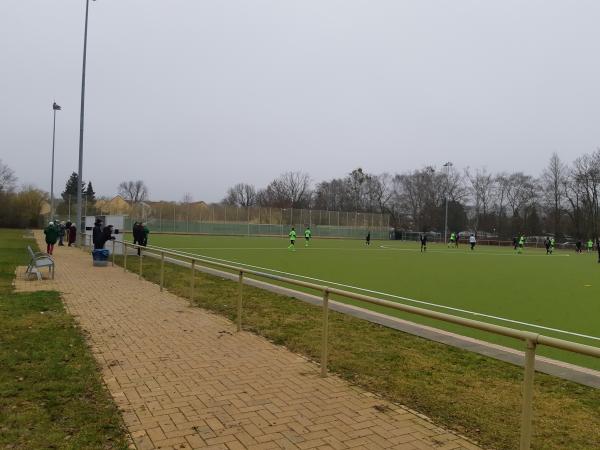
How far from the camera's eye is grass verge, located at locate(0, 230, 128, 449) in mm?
3838

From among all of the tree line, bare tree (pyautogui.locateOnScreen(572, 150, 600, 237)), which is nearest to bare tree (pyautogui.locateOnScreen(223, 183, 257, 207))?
the tree line

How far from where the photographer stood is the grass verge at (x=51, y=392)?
12.6 ft

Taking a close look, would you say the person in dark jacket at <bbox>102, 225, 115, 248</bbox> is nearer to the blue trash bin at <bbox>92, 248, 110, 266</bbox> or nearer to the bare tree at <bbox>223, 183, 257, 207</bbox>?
the blue trash bin at <bbox>92, 248, 110, 266</bbox>

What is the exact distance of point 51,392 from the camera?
4.78 m

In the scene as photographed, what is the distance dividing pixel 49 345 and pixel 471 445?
5.15 m

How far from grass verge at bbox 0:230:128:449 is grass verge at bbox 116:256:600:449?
8.32 ft

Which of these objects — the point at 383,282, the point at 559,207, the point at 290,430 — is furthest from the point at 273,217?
the point at 290,430

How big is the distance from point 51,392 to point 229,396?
1657 mm

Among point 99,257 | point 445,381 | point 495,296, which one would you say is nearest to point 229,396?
point 445,381

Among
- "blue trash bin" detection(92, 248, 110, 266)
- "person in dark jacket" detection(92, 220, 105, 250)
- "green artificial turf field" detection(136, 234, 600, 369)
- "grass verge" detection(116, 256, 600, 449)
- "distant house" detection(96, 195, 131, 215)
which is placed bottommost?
"green artificial turf field" detection(136, 234, 600, 369)

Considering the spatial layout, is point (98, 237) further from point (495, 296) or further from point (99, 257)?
point (495, 296)

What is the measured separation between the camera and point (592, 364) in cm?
678

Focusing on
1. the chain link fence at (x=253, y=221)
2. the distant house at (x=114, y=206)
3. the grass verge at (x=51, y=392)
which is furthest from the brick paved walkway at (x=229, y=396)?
the distant house at (x=114, y=206)

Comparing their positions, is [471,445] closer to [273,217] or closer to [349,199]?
[273,217]
